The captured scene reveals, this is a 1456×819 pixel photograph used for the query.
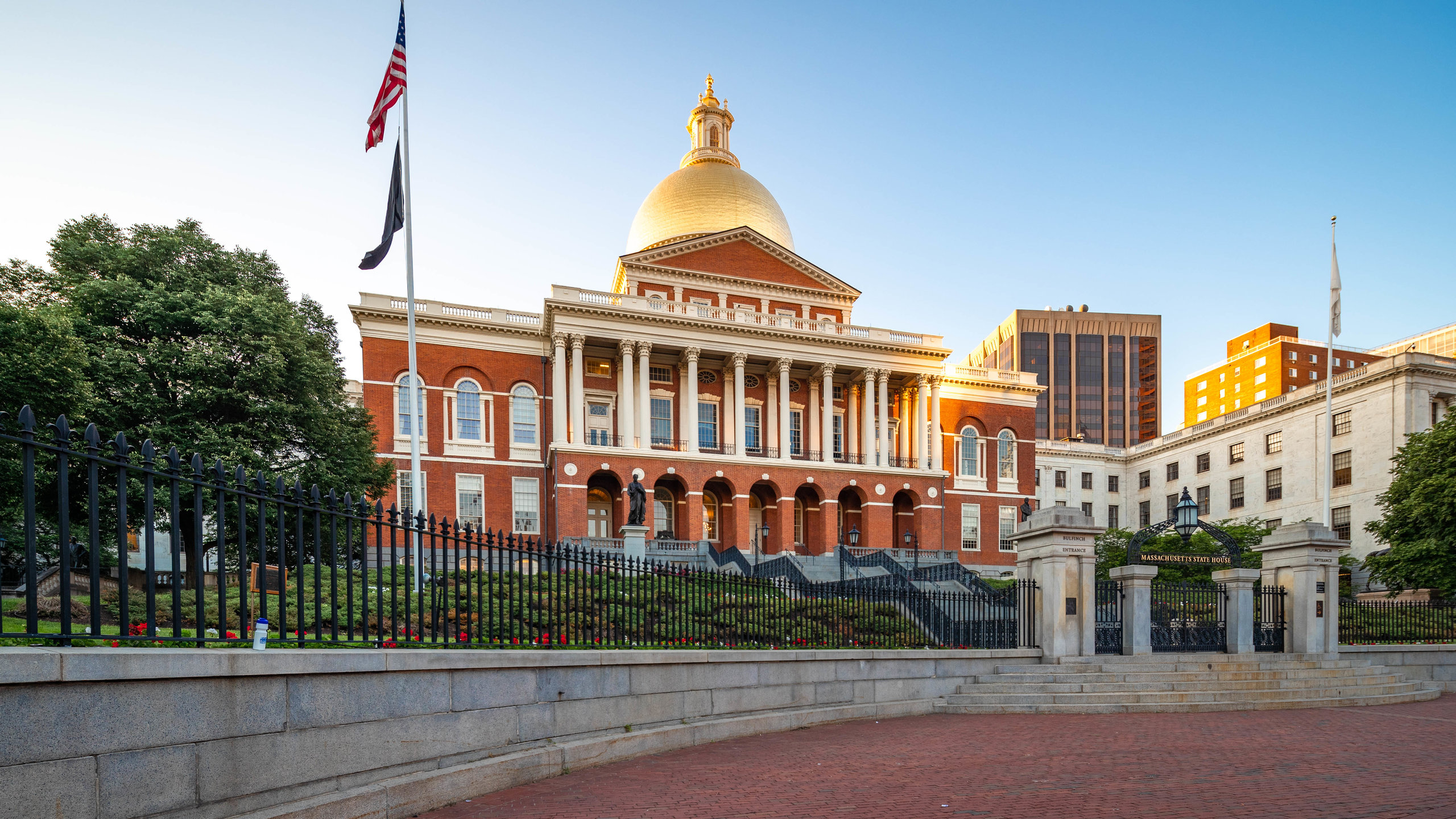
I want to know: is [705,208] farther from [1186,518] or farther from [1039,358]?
[1039,358]

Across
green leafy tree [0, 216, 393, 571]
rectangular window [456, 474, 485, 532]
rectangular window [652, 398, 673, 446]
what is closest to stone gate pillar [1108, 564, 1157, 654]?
green leafy tree [0, 216, 393, 571]

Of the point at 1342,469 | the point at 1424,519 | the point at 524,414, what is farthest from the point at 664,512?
the point at 1342,469

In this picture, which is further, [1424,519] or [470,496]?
[470,496]

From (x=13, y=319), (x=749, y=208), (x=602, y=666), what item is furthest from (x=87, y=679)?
(x=749, y=208)

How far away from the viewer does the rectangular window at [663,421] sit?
169 feet

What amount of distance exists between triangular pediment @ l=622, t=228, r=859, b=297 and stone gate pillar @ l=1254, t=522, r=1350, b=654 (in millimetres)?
38462

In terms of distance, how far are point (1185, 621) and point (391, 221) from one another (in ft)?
65.4

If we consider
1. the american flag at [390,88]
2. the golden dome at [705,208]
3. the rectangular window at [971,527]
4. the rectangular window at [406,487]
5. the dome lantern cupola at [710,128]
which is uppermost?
the dome lantern cupola at [710,128]

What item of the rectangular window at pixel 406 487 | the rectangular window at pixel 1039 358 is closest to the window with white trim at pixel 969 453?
the rectangular window at pixel 406 487

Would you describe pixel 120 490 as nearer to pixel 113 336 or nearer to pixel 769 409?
pixel 113 336

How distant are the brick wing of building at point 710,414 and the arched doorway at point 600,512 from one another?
0.11 meters

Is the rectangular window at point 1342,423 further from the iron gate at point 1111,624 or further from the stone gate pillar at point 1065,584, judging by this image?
the stone gate pillar at point 1065,584

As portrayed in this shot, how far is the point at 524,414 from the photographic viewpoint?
49750 mm

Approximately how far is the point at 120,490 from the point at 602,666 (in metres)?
6.11
